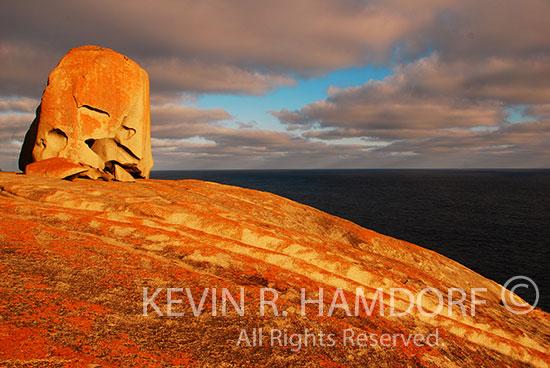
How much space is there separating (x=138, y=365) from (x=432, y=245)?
52259 millimetres

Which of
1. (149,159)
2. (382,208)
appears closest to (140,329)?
(149,159)

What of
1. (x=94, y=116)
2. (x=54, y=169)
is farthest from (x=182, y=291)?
(x=94, y=116)

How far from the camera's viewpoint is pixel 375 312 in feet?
32.9

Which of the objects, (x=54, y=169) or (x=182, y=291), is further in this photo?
(x=54, y=169)

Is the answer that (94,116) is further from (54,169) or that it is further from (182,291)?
(182,291)

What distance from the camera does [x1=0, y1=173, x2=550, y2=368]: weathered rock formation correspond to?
6.28 m

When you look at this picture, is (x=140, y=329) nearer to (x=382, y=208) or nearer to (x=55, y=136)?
(x=55, y=136)

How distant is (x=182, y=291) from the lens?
8531 mm

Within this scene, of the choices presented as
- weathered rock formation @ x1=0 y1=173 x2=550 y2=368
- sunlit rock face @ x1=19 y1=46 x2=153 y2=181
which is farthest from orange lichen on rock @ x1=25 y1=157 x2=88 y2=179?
weathered rock formation @ x1=0 y1=173 x2=550 y2=368

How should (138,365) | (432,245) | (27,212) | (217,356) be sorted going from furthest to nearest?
1. (432,245)
2. (27,212)
3. (217,356)
4. (138,365)

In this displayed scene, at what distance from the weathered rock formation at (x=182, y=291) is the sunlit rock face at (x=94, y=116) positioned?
701 cm

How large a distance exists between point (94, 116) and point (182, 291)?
2122 centimetres

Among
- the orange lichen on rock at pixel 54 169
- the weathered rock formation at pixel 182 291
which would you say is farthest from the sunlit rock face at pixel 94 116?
the weathered rock formation at pixel 182 291

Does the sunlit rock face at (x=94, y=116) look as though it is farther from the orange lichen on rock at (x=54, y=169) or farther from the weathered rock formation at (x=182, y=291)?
the weathered rock formation at (x=182, y=291)
